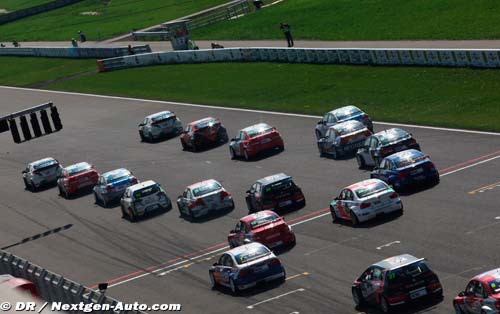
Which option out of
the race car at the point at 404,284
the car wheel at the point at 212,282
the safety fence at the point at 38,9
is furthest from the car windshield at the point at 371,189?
the safety fence at the point at 38,9

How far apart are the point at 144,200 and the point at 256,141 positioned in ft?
26.2

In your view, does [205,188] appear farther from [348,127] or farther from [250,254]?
[250,254]

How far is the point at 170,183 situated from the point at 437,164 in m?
13.5

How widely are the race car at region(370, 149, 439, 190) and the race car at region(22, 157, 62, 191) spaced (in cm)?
2214

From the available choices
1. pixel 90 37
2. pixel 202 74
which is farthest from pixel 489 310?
pixel 90 37

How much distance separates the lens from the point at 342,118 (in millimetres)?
49562

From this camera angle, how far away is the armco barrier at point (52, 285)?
24547 mm

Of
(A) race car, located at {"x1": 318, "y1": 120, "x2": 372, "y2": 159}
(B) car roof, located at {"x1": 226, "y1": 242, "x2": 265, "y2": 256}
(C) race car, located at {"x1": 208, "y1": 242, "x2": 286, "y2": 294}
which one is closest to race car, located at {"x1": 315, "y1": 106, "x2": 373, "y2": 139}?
(A) race car, located at {"x1": 318, "y1": 120, "x2": 372, "y2": 159}

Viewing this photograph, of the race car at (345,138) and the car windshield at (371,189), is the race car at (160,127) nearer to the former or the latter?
the race car at (345,138)

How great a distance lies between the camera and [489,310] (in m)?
22.2

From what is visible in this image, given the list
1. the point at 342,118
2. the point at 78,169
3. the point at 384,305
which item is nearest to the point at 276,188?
the point at 342,118

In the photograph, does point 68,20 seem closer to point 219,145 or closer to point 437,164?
point 219,145

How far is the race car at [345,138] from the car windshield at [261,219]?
1172cm

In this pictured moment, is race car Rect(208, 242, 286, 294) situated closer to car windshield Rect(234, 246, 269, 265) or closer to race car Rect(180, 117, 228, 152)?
car windshield Rect(234, 246, 269, 265)
